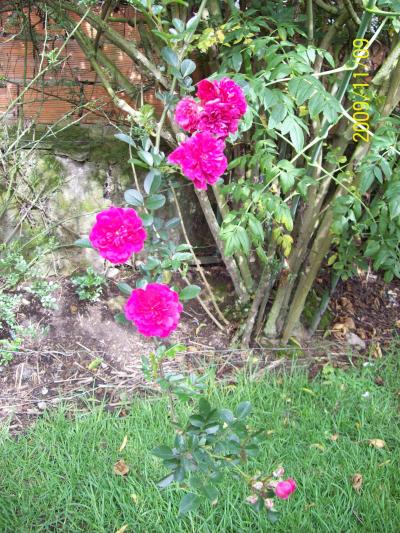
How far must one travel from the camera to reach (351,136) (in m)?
2.40

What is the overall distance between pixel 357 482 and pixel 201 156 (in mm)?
1301

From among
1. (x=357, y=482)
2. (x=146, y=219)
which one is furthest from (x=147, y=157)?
(x=357, y=482)

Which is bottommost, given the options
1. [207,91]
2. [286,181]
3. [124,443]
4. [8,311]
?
[8,311]

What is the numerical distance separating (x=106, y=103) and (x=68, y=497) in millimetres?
2021

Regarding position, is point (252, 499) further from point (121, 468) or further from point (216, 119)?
point (216, 119)

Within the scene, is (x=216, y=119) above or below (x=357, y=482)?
above

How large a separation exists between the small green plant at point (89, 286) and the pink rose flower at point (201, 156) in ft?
5.51

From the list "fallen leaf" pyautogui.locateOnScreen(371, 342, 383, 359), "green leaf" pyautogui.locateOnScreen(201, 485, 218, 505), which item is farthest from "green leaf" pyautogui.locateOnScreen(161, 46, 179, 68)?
"fallen leaf" pyautogui.locateOnScreen(371, 342, 383, 359)

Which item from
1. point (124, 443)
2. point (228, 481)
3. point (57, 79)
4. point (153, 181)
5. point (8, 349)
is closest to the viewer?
point (153, 181)

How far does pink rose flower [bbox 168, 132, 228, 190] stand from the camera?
3.88 ft

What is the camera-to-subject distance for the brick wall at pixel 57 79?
9.69ft

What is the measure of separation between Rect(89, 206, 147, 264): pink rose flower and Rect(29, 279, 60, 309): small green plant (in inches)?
61.3

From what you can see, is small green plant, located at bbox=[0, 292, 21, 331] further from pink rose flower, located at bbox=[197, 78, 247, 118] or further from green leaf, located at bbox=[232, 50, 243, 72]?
pink rose flower, located at bbox=[197, 78, 247, 118]

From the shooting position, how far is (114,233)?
3.95 ft
